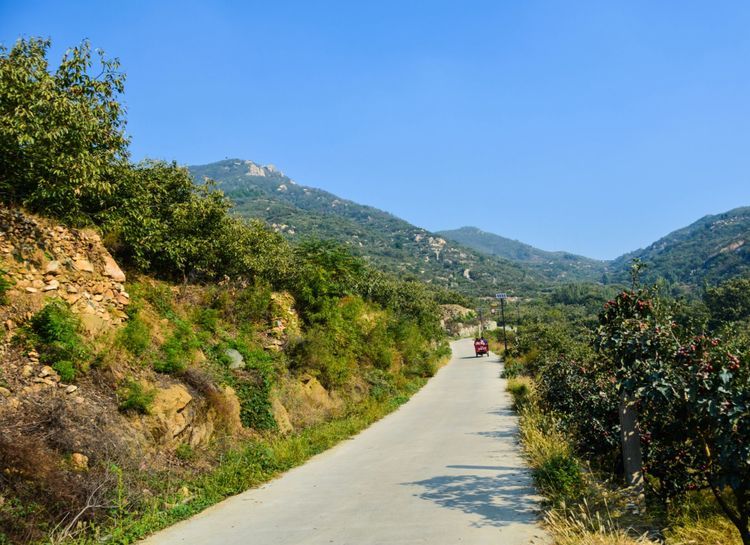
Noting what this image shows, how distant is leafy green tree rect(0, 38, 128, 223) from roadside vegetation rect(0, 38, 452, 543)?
0.03 m

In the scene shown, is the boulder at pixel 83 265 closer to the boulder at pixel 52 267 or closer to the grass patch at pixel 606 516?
the boulder at pixel 52 267

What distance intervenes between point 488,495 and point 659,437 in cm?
273

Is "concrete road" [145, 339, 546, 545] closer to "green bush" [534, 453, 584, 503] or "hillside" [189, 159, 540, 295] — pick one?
"green bush" [534, 453, 584, 503]

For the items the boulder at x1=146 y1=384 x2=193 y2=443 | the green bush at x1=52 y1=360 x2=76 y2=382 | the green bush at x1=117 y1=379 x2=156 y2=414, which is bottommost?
the boulder at x1=146 y1=384 x2=193 y2=443

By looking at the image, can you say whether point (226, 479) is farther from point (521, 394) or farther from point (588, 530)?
point (521, 394)

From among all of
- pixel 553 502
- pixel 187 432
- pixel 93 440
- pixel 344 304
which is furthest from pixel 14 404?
pixel 344 304

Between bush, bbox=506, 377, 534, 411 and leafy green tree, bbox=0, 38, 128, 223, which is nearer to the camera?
leafy green tree, bbox=0, 38, 128, 223

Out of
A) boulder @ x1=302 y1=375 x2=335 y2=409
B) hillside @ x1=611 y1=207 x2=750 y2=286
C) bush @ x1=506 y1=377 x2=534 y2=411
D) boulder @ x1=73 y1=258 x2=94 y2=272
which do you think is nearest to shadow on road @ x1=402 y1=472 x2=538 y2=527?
boulder @ x1=302 y1=375 x2=335 y2=409

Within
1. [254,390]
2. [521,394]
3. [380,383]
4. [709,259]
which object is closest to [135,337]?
[254,390]

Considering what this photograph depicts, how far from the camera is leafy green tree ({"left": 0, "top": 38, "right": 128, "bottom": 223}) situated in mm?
8664

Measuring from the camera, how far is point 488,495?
24.8 feet

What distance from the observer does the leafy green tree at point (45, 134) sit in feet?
28.4

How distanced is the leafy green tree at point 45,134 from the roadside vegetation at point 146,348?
0.11 feet

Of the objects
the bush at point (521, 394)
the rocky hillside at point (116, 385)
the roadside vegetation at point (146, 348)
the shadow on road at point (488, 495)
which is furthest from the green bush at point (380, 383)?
the shadow on road at point (488, 495)
